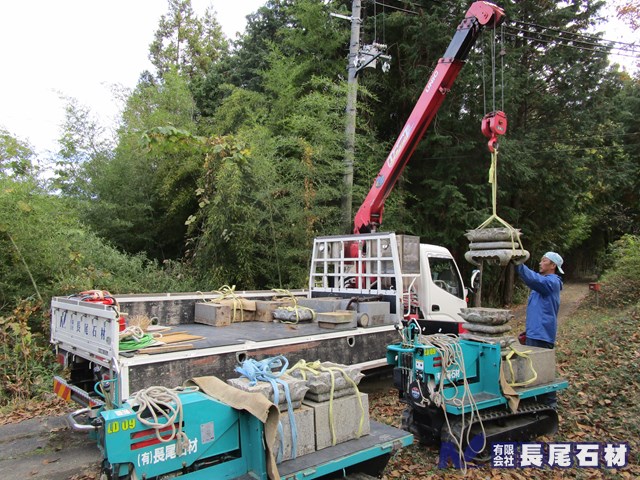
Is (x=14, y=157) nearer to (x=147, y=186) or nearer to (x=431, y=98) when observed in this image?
(x=147, y=186)

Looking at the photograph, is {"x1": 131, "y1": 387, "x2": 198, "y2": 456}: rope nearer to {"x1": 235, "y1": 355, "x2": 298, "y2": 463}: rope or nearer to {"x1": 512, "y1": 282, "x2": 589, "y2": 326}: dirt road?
{"x1": 235, "y1": 355, "x2": 298, "y2": 463}: rope

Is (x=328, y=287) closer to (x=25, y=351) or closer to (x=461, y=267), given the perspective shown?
(x=25, y=351)

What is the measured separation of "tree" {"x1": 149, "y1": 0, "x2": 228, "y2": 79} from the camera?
70.5 ft

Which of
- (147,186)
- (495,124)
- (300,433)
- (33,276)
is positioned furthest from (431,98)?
(147,186)

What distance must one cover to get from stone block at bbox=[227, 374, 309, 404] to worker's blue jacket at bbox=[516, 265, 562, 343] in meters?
3.05

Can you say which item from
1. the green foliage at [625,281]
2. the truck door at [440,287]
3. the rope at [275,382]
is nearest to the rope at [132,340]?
the rope at [275,382]

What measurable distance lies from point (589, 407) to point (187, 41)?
22.3 meters

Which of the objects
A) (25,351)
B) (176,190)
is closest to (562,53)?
(176,190)

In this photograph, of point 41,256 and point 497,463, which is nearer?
point 497,463

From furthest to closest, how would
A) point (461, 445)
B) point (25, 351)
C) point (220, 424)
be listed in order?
point (25, 351), point (461, 445), point (220, 424)

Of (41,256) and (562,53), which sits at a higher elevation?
(562,53)

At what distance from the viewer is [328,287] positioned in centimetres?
710

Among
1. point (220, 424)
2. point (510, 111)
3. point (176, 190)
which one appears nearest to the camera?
point (220, 424)

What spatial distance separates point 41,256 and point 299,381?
19.0 ft
